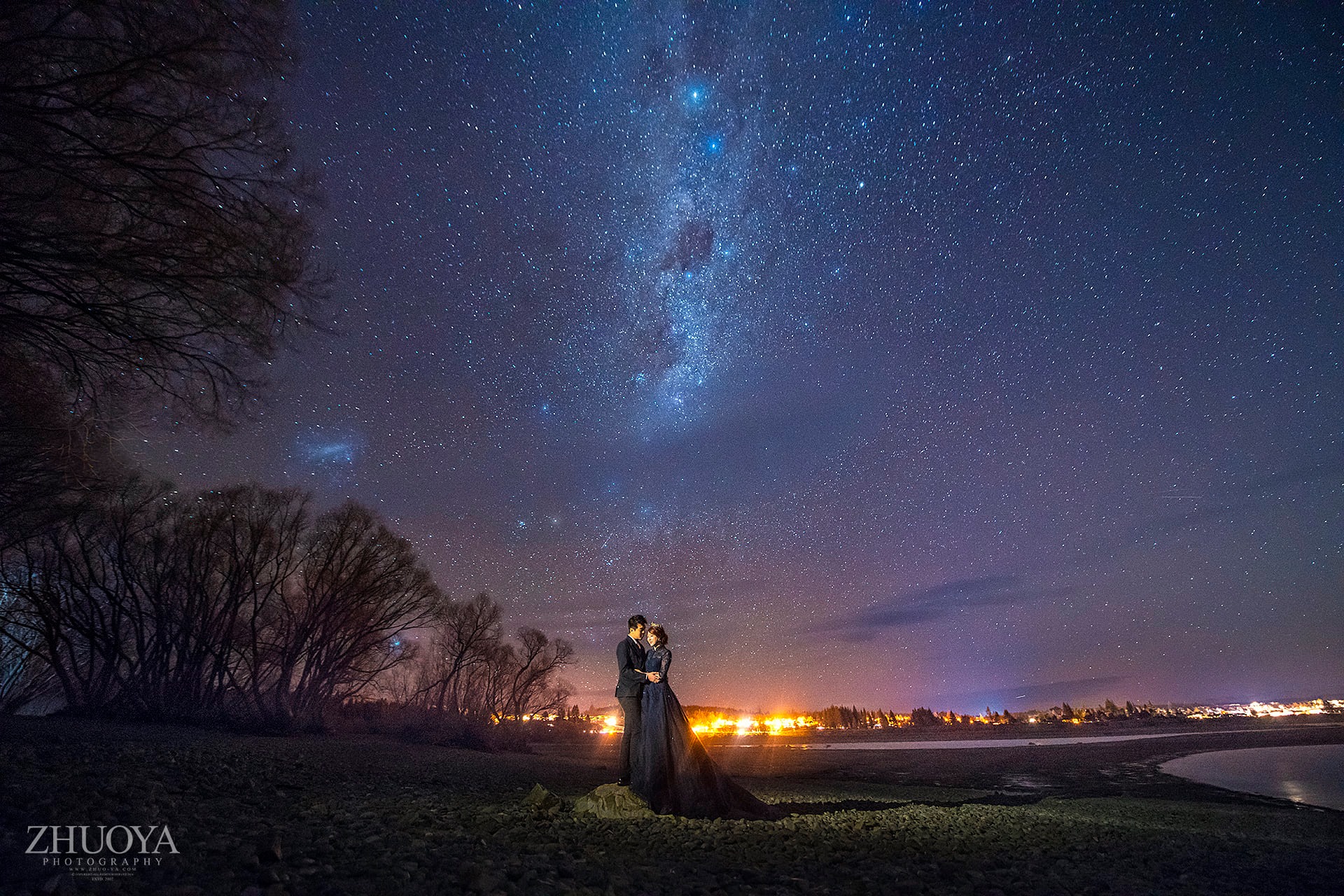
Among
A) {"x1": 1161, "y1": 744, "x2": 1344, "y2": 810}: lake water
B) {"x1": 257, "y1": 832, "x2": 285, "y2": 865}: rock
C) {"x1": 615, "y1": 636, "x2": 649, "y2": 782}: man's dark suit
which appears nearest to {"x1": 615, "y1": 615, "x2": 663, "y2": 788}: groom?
{"x1": 615, "y1": 636, "x2": 649, "y2": 782}: man's dark suit

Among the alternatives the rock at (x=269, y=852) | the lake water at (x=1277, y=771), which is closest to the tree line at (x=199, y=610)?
the rock at (x=269, y=852)

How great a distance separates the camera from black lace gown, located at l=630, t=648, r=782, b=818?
9.29m

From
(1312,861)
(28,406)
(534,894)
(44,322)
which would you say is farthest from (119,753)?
(1312,861)

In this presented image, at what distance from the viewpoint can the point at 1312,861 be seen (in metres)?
7.36

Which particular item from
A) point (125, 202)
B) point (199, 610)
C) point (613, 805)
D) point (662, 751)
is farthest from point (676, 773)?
point (199, 610)

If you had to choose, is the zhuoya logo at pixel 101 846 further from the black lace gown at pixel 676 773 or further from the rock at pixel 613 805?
the black lace gown at pixel 676 773

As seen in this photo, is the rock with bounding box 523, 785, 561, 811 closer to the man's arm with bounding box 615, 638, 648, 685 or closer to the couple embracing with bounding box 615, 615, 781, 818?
the couple embracing with bounding box 615, 615, 781, 818

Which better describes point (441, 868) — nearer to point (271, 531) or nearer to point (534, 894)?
point (534, 894)

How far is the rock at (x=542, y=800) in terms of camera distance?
28.5ft

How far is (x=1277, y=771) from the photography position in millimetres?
22547

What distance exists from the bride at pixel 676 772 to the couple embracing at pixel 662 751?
1 centimetres

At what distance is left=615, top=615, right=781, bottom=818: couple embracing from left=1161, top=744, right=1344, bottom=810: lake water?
15.8m

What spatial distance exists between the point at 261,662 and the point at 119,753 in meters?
22.2

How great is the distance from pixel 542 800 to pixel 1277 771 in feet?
102
